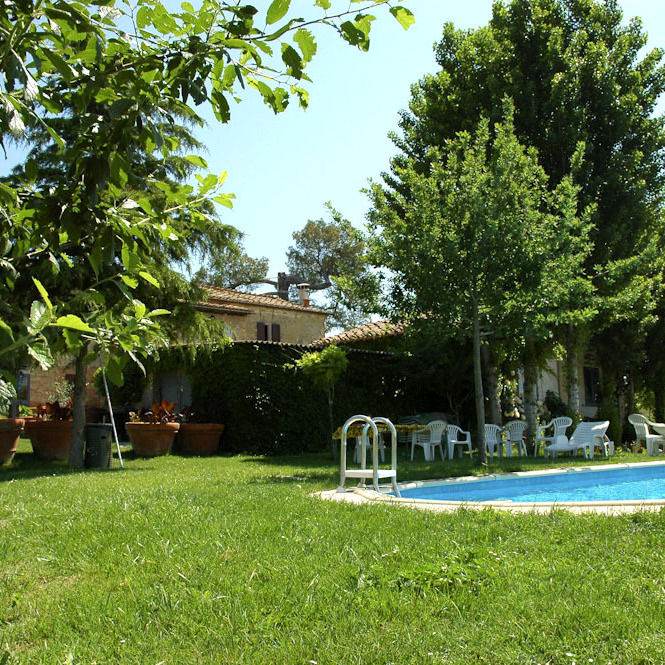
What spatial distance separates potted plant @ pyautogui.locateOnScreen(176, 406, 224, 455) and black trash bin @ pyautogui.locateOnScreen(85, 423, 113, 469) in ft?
10.2

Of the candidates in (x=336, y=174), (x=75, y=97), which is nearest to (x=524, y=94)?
(x=336, y=174)

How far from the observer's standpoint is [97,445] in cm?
1340

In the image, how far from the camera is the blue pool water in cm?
1036

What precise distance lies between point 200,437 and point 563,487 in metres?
8.83

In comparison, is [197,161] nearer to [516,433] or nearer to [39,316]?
[39,316]

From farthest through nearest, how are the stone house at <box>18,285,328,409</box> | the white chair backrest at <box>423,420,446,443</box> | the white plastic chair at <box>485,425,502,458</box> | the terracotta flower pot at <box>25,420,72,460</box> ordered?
the stone house at <box>18,285,328,409</box> < the white plastic chair at <box>485,425,502,458</box> < the white chair backrest at <box>423,420,446,443</box> < the terracotta flower pot at <box>25,420,72,460</box>

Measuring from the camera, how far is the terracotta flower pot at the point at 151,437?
15.6 meters

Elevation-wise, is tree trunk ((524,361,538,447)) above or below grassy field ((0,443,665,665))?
above

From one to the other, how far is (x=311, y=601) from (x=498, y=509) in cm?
334

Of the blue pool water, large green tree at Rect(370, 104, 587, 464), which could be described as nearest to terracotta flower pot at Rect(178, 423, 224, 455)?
large green tree at Rect(370, 104, 587, 464)

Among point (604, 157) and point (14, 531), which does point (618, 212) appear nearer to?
point (604, 157)

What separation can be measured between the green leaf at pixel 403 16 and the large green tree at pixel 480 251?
10927mm

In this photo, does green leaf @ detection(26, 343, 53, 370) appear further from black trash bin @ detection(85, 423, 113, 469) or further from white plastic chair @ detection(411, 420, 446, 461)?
white plastic chair @ detection(411, 420, 446, 461)

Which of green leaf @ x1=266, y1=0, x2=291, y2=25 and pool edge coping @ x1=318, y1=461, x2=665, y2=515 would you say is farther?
pool edge coping @ x1=318, y1=461, x2=665, y2=515
